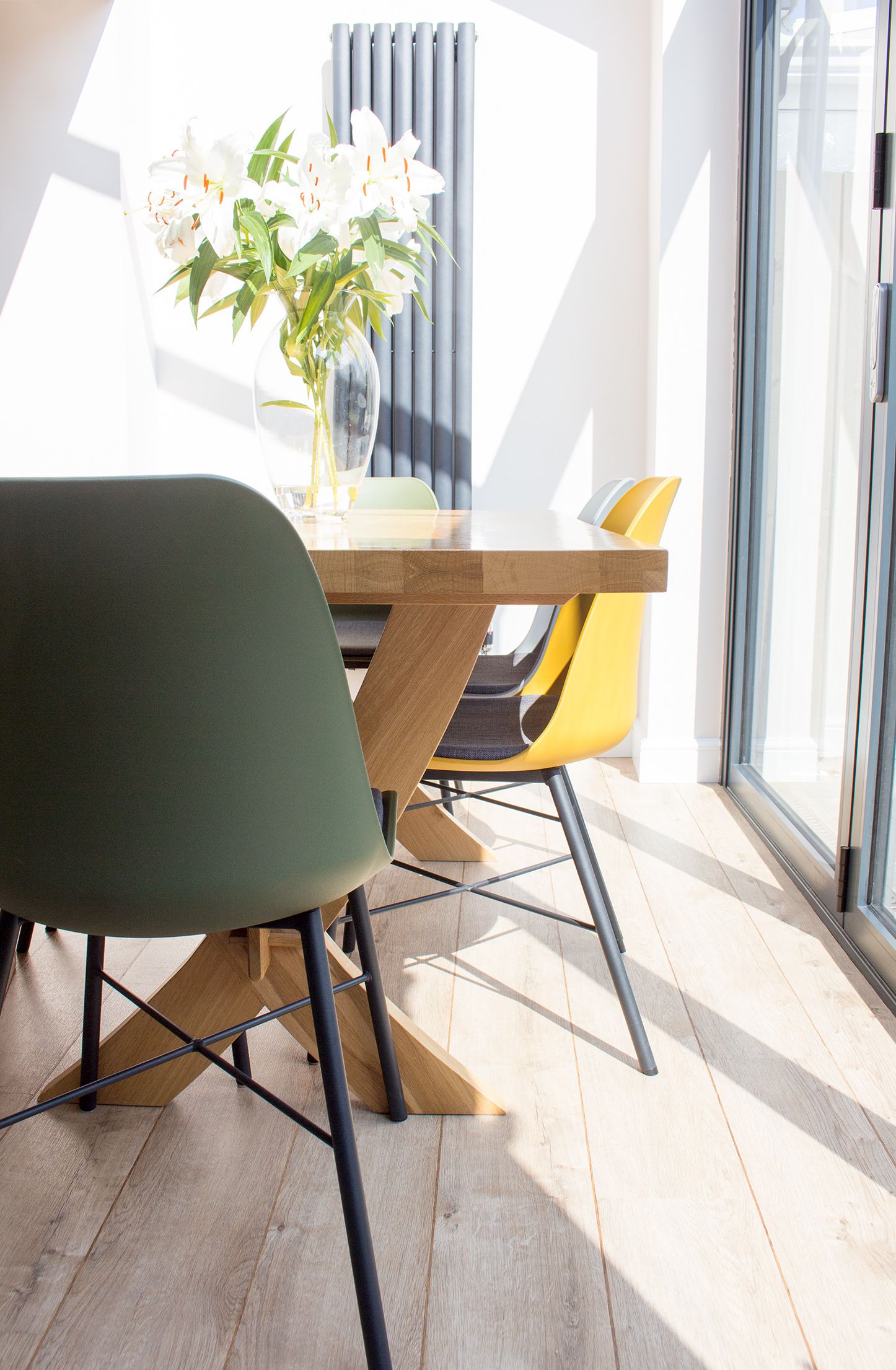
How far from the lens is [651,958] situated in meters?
2.04

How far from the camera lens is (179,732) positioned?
0.91 metres

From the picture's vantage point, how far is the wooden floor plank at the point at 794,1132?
1.15m

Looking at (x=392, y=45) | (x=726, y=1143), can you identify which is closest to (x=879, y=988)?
(x=726, y=1143)

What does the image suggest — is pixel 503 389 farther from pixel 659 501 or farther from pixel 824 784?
pixel 659 501

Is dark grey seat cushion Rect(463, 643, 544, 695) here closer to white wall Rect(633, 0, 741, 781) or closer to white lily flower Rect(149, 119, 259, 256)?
white wall Rect(633, 0, 741, 781)

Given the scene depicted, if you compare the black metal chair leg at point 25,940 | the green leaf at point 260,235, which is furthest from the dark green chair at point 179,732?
the black metal chair leg at point 25,940

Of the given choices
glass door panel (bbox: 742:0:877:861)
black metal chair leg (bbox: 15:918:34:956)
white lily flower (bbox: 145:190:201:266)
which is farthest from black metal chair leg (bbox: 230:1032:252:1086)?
glass door panel (bbox: 742:0:877:861)

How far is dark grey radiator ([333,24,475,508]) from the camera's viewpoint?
348cm

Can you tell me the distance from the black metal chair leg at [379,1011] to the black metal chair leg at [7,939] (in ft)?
1.26

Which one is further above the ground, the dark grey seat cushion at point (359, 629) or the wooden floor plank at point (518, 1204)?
the dark grey seat cushion at point (359, 629)

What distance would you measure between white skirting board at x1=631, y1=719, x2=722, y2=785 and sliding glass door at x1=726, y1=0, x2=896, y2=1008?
101 mm

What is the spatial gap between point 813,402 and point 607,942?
1.49 meters

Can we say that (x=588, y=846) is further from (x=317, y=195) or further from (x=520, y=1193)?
(x=317, y=195)

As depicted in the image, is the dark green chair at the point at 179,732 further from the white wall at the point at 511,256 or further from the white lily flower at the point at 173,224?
the white wall at the point at 511,256
